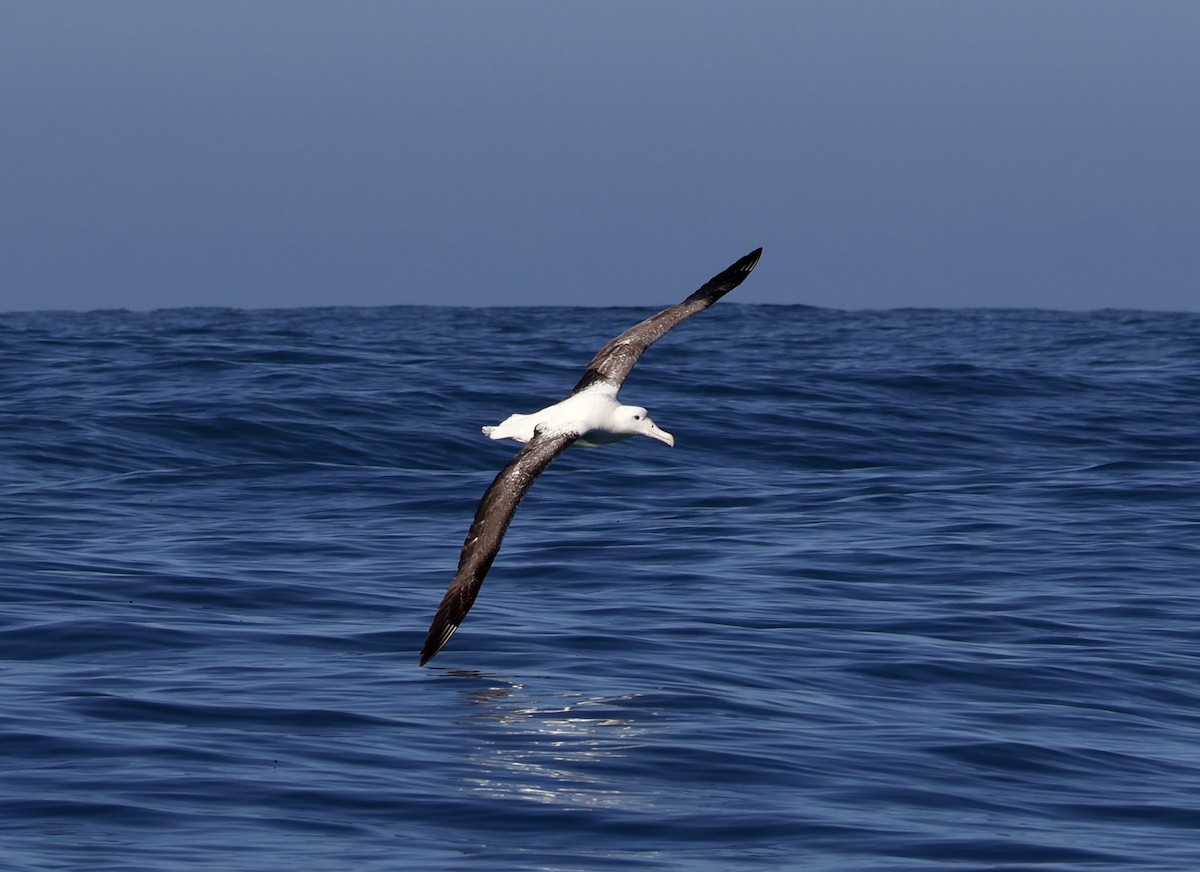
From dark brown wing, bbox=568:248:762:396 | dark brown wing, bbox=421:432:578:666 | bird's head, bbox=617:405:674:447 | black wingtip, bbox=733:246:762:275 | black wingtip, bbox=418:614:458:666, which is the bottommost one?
black wingtip, bbox=418:614:458:666

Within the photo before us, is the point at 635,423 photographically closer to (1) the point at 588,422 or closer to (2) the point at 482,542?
(1) the point at 588,422

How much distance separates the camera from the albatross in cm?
1010

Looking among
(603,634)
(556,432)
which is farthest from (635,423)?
(603,634)

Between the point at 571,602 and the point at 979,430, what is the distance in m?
11.7

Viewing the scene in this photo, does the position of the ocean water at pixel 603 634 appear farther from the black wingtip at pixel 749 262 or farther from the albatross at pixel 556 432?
the black wingtip at pixel 749 262

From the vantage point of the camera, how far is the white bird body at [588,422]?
12031mm

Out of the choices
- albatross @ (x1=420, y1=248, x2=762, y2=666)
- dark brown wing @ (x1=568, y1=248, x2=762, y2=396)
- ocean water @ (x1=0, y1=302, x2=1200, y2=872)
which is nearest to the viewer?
ocean water @ (x1=0, y1=302, x2=1200, y2=872)

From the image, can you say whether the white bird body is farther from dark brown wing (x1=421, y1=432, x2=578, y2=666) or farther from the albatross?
dark brown wing (x1=421, y1=432, x2=578, y2=666)

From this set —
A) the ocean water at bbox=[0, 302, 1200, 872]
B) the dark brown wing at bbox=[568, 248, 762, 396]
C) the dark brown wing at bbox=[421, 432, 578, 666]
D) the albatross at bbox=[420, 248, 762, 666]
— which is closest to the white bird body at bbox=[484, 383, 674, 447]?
the albatross at bbox=[420, 248, 762, 666]

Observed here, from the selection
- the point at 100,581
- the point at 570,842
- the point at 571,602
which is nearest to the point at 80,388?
the point at 100,581

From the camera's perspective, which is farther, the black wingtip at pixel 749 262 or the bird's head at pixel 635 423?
the black wingtip at pixel 749 262

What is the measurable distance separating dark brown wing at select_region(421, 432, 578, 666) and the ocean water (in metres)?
0.55

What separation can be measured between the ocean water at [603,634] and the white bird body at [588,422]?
1.37 meters

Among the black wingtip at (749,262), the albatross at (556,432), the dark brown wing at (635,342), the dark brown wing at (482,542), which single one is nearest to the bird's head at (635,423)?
the albatross at (556,432)
